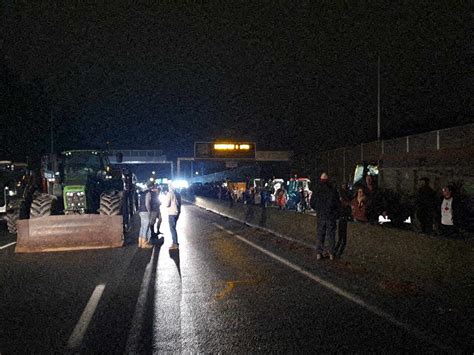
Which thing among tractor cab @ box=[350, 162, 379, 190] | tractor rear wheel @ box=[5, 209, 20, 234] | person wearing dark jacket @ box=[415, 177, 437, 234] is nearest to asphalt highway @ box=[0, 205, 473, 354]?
person wearing dark jacket @ box=[415, 177, 437, 234]

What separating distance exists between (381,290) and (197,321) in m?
3.61

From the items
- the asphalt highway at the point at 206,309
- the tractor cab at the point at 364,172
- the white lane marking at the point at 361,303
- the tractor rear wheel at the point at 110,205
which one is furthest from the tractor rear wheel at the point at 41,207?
the tractor cab at the point at 364,172

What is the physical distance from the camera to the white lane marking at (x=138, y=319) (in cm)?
664

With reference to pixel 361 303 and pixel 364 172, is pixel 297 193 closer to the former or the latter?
pixel 364 172

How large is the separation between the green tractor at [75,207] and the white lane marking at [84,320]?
249 inches

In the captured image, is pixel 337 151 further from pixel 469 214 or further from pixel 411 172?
pixel 469 214

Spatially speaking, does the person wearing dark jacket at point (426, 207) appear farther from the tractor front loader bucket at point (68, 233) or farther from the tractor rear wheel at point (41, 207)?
the tractor rear wheel at point (41, 207)

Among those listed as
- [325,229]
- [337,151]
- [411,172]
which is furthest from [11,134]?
[325,229]

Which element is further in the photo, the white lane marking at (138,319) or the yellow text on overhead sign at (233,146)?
the yellow text on overhead sign at (233,146)

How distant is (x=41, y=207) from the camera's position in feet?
58.9

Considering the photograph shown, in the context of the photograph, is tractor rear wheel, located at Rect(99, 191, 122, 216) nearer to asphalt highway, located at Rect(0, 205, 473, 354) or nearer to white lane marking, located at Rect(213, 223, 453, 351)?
asphalt highway, located at Rect(0, 205, 473, 354)

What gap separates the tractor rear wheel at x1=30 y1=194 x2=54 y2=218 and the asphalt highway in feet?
11.6

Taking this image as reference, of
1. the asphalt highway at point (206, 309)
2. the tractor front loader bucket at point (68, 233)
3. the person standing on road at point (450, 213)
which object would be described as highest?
the person standing on road at point (450, 213)

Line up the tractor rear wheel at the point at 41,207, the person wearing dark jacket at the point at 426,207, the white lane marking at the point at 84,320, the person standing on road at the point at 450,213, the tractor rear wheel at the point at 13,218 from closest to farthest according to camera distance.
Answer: the white lane marking at the point at 84,320 → the person standing on road at the point at 450,213 → the person wearing dark jacket at the point at 426,207 → the tractor rear wheel at the point at 41,207 → the tractor rear wheel at the point at 13,218
